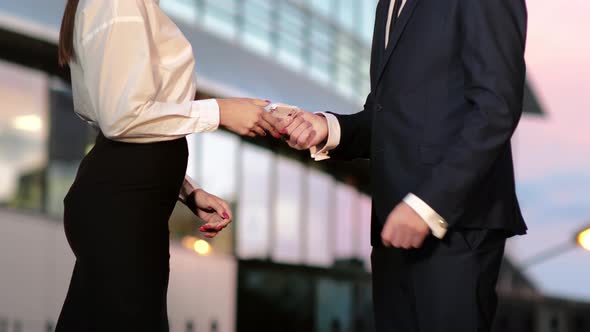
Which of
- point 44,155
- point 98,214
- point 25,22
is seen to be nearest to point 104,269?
point 98,214

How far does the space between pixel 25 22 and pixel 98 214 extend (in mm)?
9998

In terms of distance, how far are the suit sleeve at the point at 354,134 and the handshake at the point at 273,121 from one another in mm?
60

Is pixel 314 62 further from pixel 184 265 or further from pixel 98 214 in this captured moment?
pixel 98 214

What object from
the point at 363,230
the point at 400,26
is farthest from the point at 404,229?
the point at 363,230

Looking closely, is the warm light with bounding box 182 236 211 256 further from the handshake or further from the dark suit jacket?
the dark suit jacket

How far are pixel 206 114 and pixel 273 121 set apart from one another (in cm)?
32

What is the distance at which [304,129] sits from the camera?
293 cm

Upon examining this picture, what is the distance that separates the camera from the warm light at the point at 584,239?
8906 mm

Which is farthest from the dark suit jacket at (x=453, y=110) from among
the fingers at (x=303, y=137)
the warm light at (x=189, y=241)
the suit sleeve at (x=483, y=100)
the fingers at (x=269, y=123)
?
the warm light at (x=189, y=241)

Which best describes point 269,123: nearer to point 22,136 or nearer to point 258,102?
point 258,102

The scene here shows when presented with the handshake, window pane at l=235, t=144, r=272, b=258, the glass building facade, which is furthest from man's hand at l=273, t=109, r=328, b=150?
window pane at l=235, t=144, r=272, b=258

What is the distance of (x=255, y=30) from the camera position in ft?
47.9

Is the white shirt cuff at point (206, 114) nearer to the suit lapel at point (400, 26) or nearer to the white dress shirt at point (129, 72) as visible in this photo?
the white dress shirt at point (129, 72)

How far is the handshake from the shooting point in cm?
252
